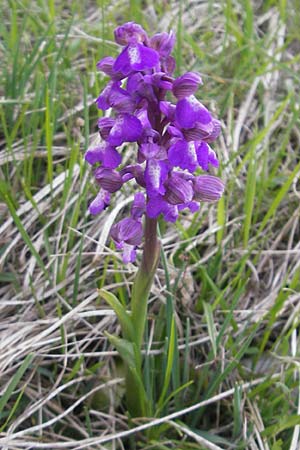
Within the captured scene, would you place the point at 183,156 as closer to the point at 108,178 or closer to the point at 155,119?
the point at 155,119

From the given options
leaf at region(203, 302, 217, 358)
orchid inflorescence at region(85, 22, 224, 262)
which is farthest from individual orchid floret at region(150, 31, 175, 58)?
leaf at region(203, 302, 217, 358)

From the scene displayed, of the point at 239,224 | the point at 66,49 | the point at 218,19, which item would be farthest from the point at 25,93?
the point at 218,19

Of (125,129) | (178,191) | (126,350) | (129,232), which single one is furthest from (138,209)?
(126,350)

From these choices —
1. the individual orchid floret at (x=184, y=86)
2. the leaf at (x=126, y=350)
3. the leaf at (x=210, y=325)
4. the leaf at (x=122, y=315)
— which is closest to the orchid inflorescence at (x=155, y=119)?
the individual orchid floret at (x=184, y=86)

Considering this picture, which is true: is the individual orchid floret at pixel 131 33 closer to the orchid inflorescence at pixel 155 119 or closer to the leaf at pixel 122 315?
the orchid inflorescence at pixel 155 119

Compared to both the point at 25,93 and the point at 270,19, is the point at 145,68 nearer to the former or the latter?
the point at 25,93
